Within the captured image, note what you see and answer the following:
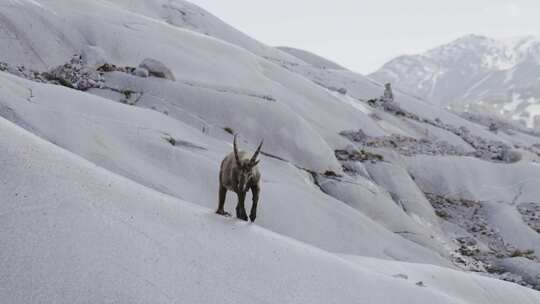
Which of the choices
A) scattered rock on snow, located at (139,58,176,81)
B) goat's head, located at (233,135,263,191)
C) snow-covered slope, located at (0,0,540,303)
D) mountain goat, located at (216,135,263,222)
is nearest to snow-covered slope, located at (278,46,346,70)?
snow-covered slope, located at (0,0,540,303)

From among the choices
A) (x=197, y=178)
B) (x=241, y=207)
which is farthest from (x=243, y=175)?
(x=197, y=178)

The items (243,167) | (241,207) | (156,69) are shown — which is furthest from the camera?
(156,69)

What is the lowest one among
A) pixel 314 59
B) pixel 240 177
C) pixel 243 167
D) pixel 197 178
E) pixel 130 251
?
pixel 197 178

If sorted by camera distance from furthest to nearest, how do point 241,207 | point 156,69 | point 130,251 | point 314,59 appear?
1. point 314,59
2. point 156,69
3. point 241,207
4. point 130,251

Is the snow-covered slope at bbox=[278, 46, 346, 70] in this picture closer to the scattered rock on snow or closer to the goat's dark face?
the scattered rock on snow

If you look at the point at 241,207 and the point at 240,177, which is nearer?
the point at 240,177

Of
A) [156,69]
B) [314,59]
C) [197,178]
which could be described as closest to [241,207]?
[197,178]

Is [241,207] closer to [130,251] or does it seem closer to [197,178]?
[130,251]

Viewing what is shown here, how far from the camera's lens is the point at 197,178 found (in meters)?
14.5

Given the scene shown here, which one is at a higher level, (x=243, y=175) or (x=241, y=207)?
(x=243, y=175)

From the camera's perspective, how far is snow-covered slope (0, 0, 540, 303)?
23.4 ft

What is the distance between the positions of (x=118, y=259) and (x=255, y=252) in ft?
7.13

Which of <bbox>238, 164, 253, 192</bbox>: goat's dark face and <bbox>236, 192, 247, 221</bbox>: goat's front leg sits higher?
<bbox>238, 164, 253, 192</bbox>: goat's dark face

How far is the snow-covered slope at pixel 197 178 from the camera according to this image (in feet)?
23.4
